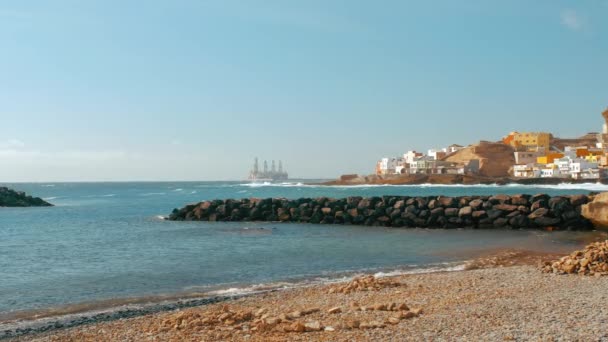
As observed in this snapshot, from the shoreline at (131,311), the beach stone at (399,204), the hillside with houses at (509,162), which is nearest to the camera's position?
the shoreline at (131,311)

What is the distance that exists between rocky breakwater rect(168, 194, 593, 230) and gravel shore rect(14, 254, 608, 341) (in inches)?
562

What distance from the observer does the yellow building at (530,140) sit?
134750 mm

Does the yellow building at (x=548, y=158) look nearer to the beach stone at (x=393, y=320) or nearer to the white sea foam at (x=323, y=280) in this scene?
the white sea foam at (x=323, y=280)

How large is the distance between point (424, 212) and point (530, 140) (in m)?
125

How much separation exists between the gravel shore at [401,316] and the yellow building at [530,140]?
133m

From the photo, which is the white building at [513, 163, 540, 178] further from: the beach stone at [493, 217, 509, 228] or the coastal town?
the beach stone at [493, 217, 509, 228]

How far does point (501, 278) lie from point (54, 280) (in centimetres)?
1042

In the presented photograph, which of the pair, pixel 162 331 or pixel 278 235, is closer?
pixel 162 331

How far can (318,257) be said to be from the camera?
16266 mm

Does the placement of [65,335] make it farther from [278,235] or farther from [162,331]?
[278,235]

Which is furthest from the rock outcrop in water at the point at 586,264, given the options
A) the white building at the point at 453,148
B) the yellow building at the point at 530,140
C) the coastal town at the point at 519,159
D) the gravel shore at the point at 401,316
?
the white building at the point at 453,148

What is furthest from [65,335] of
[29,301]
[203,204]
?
[203,204]

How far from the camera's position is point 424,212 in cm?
2595

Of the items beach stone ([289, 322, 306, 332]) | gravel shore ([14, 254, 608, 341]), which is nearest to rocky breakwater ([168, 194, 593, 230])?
gravel shore ([14, 254, 608, 341])
